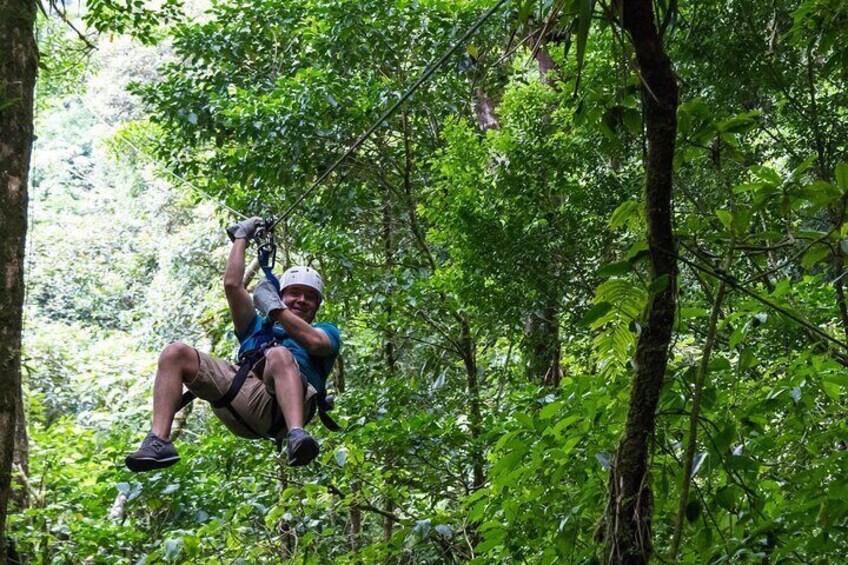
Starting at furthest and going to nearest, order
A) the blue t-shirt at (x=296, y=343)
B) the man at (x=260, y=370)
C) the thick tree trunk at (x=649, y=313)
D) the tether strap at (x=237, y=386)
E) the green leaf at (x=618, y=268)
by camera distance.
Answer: the blue t-shirt at (x=296, y=343)
the tether strap at (x=237, y=386)
the man at (x=260, y=370)
the green leaf at (x=618, y=268)
the thick tree trunk at (x=649, y=313)

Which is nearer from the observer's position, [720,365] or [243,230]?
[720,365]

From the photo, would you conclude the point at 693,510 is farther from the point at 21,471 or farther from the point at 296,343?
the point at 21,471

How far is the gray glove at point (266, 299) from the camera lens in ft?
11.0

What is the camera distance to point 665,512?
2.66 m

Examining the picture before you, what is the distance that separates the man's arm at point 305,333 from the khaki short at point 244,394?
13 centimetres

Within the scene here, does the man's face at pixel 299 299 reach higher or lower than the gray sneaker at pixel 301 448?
higher

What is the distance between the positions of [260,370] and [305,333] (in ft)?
0.91

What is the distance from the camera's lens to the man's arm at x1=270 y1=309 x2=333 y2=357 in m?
3.40

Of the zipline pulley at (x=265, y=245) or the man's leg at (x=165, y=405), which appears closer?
the man's leg at (x=165, y=405)

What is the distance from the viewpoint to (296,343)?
3.63 meters

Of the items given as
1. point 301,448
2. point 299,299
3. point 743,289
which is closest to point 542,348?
point 299,299

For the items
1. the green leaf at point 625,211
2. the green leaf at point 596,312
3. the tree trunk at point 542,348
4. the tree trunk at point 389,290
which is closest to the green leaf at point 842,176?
the green leaf at point 625,211

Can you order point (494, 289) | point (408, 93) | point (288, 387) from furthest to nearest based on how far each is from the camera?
1. point (494, 289)
2. point (288, 387)
3. point (408, 93)

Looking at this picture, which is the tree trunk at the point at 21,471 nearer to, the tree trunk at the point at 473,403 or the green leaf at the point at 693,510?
the tree trunk at the point at 473,403
